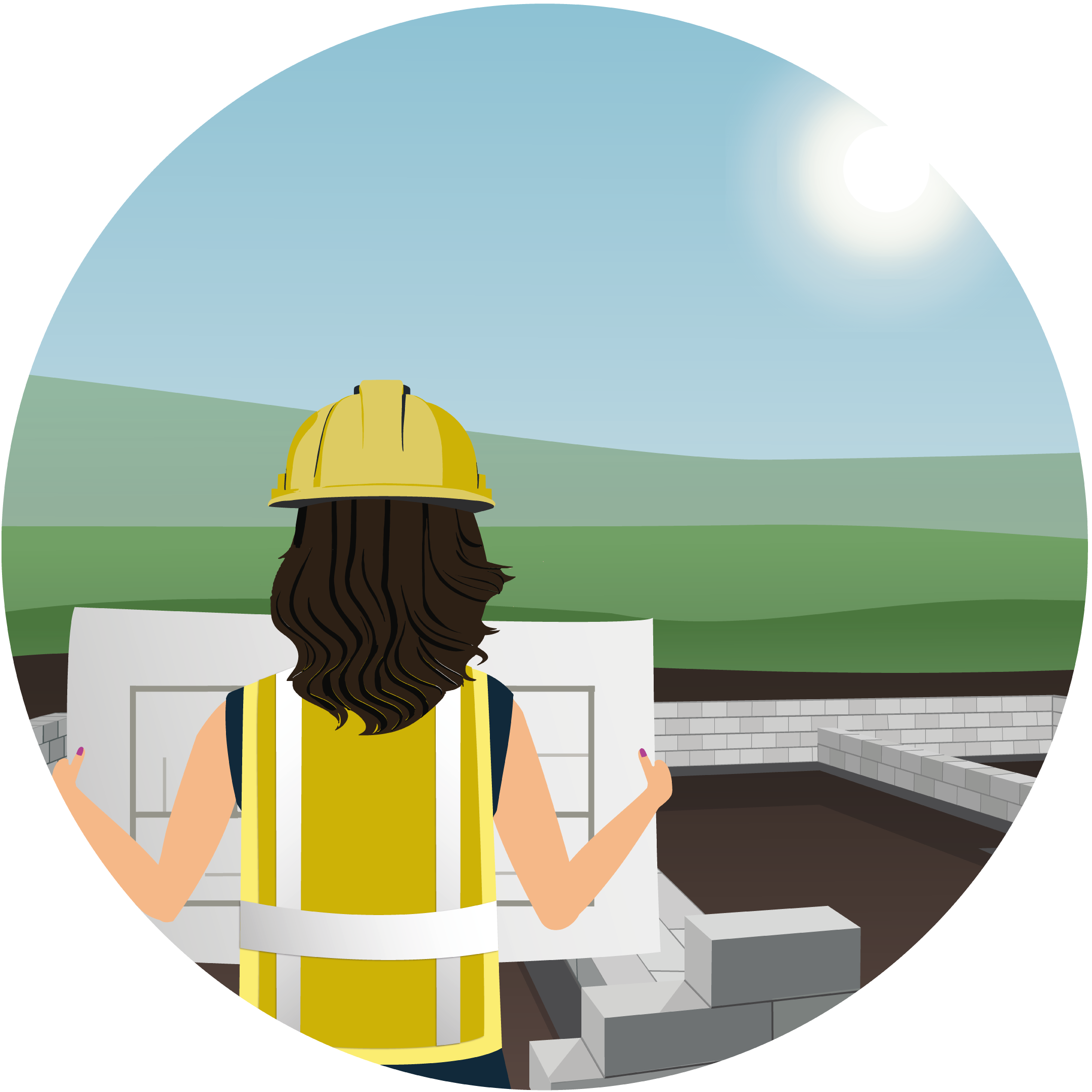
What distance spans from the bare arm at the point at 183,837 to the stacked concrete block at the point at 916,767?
1902mm

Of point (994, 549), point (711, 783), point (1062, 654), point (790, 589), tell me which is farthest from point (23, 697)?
point (1062, 654)

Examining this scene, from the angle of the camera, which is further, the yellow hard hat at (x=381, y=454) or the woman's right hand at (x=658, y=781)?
the woman's right hand at (x=658, y=781)

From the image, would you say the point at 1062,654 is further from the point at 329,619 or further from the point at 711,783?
the point at 329,619

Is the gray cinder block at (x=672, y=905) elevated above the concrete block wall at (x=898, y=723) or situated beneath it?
situated beneath

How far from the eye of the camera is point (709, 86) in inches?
108

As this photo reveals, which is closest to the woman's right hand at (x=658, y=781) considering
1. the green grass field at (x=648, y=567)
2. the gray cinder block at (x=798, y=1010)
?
the green grass field at (x=648, y=567)

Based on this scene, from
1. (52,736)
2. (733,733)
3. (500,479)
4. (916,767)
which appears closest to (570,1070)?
(733,733)

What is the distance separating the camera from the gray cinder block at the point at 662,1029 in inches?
99.2

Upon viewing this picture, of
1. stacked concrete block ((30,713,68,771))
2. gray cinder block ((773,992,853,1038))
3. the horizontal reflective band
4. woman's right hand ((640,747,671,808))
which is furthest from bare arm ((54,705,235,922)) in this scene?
gray cinder block ((773,992,853,1038))

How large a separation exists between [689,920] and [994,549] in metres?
1.54

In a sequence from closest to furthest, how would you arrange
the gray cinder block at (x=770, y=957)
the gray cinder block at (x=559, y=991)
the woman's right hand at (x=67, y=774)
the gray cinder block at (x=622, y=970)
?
the woman's right hand at (x=67, y=774) → the gray cinder block at (x=770, y=957) → the gray cinder block at (x=559, y=991) → the gray cinder block at (x=622, y=970)

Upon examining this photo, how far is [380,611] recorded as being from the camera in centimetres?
193

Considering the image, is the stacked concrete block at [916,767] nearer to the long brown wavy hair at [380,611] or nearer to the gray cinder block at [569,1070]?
the gray cinder block at [569,1070]

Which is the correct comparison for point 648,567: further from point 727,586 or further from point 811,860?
point 811,860
